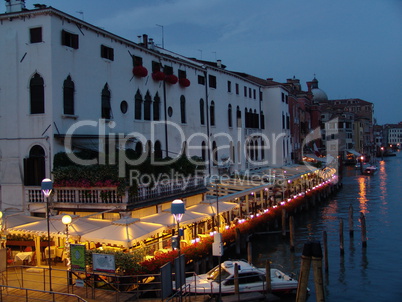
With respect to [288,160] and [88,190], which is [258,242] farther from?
[288,160]

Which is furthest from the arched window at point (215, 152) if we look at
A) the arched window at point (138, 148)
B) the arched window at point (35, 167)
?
the arched window at point (35, 167)

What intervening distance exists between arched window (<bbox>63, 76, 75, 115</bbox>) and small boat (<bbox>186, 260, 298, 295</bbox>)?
797 cm

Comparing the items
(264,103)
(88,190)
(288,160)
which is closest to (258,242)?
(88,190)

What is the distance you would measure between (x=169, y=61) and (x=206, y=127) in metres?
6.36

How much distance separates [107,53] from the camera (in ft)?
68.5

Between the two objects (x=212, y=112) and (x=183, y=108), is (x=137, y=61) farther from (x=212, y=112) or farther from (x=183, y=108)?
(x=212, y=112)

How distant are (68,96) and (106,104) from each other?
253 cm

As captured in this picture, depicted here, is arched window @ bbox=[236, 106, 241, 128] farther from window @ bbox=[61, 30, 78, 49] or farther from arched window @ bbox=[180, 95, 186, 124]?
window @ bbox=[61, 30, 78, 49]

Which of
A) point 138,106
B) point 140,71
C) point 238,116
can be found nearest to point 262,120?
point 238,116

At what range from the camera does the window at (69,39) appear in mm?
18094

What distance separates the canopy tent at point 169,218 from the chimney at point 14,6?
386 inches

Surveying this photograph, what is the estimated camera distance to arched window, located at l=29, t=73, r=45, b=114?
58.2 feet

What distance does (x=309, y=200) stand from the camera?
37.8 metres

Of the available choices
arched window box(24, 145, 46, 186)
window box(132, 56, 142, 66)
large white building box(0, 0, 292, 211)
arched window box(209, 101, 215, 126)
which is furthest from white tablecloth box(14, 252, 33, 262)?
arched window box(209, 101, 215, 126)
